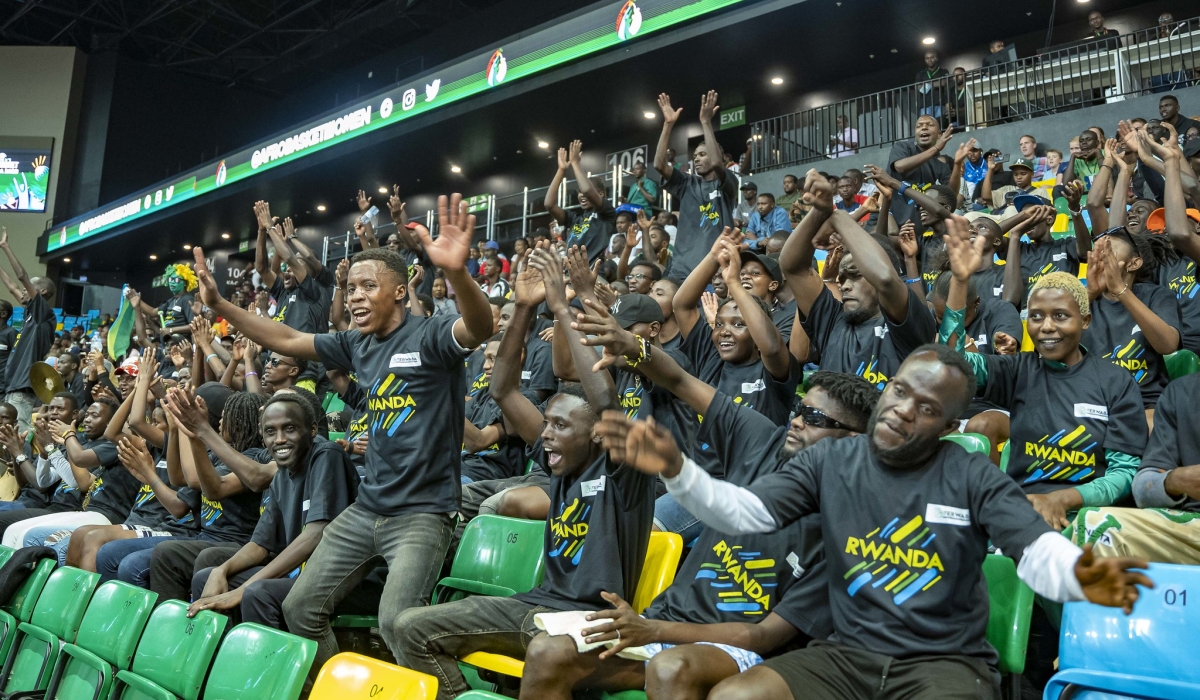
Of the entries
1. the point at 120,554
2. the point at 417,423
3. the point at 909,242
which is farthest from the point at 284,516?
the point at 909,242

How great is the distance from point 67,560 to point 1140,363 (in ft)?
19.2

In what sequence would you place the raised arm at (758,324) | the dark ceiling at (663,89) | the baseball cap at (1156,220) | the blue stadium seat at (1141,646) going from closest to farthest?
the blue stadium seat at (1141,646) → the raised arm at (758,324) → the baseball cap at (1156,220) → the dark ceiling at (663,89)

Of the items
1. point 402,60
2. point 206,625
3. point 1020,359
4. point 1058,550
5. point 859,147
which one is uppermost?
point 402,60

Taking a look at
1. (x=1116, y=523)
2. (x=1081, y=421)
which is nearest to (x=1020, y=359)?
(x=1081, y=421)

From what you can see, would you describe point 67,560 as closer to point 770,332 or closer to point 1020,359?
point 770,332

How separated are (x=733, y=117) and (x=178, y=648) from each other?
45.0ft

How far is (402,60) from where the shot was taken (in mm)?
23219

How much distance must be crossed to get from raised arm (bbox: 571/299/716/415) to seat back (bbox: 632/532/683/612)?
0.55m

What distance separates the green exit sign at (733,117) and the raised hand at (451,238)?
1287 centimetres

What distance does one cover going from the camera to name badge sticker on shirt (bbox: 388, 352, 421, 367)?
12.6 ft

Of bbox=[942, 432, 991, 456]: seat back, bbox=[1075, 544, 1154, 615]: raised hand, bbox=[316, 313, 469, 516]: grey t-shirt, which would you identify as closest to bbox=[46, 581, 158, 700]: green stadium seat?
bbox=[316, 313, 469, 516]: grey t-shirt

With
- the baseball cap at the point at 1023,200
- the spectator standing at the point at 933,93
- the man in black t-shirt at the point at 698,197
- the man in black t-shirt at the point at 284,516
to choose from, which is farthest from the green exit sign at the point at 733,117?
the man in black t-shirt at the point at 284,516

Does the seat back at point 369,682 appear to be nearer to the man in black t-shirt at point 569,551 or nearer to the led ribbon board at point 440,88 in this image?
the man in black t-shirt at point 569,551

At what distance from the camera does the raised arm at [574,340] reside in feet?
10.8
